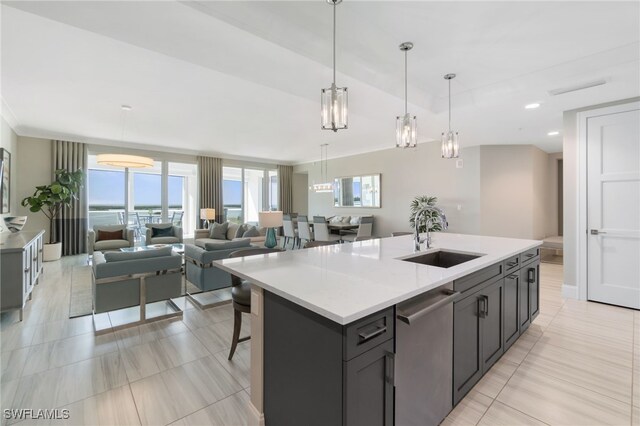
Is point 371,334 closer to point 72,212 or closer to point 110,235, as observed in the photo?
point 110,235

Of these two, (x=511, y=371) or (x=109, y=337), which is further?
(x=109, y=337)

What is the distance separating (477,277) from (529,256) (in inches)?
48.3

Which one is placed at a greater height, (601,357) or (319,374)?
(319,374)

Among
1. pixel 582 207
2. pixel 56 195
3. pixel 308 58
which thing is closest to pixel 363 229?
pixel 582 207

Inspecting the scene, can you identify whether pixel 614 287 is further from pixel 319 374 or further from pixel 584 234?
pixel 319 374

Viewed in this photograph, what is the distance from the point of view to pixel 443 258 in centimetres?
259

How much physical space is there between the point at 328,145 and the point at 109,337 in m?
6.08

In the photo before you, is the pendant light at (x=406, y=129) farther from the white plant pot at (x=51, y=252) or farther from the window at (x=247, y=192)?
the window at (x=247, y=192)

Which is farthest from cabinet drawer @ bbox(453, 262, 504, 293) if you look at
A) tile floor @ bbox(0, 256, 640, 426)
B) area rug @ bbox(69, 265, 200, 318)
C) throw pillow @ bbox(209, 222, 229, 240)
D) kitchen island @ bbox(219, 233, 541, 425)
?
throw pillow @ bbox(209, 222, 229, 240)

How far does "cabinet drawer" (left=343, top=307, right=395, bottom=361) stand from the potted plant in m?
7.42

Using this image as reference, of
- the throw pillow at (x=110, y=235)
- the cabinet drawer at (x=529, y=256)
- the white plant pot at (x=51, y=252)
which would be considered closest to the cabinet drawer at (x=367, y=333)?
the cabinet drawer at (x=529, y=256)

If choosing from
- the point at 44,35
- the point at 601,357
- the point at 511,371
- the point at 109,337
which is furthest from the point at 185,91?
the point at 601,357

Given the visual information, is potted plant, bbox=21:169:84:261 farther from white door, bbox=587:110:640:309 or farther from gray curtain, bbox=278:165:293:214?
white door, bbox=587:110:640:309

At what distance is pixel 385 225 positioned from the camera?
781cm
